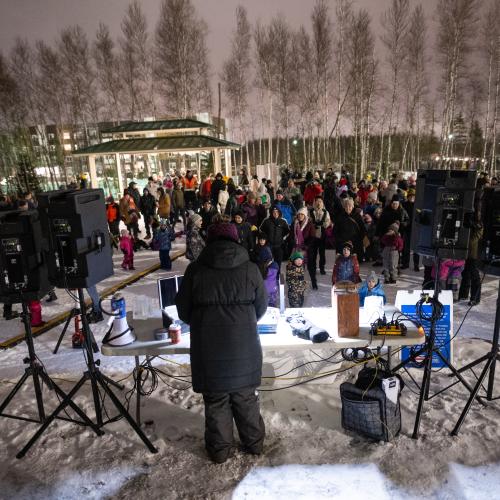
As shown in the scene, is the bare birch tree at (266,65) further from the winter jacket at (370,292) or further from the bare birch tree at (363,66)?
the winter jacket at (370,292)

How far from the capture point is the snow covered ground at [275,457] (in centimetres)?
300

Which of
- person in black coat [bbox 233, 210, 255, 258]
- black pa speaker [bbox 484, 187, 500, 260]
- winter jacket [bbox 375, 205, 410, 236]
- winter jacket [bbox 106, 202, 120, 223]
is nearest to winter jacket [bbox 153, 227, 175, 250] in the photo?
person in black coat [bbox 233, 210, 255, 258]

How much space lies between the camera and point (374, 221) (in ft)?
30.9

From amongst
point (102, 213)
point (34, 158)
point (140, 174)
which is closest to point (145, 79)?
point (140, 174)

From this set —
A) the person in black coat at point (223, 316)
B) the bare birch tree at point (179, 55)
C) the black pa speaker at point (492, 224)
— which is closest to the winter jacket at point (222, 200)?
the black pa speaker at point (492, 224)

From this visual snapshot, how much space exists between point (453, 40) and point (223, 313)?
2547cm

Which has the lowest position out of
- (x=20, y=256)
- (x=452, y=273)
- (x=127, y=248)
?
(x=452, y=273)

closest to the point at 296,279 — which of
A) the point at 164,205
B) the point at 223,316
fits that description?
the point at 223,316

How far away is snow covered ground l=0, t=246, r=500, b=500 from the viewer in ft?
9.84

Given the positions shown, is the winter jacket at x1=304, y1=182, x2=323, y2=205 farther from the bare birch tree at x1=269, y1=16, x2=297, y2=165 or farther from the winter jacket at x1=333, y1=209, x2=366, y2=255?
the bare birch tree at x1=269, y1=16, x2=297, y2=165

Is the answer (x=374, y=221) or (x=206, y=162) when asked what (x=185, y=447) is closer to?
(x=374, y=221)

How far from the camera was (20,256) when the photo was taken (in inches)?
148

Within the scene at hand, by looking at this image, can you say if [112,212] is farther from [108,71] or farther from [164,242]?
[108,71]

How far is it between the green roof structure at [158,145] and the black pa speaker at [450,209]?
1394 cm
